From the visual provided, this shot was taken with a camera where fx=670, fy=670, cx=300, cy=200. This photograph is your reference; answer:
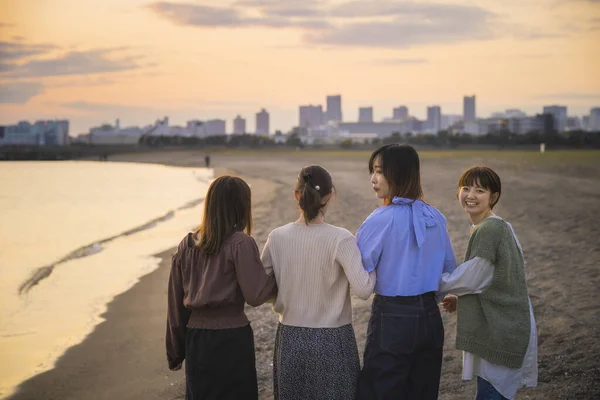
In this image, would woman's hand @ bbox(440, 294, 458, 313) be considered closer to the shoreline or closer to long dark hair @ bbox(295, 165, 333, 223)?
long dark hair @ bbox(295, 165, 333, 223)

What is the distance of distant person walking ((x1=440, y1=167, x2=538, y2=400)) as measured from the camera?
3.39 meters

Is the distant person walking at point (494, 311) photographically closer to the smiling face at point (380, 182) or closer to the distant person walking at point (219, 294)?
the smiling face at point (380, 182)

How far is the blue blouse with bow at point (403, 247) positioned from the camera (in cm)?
333

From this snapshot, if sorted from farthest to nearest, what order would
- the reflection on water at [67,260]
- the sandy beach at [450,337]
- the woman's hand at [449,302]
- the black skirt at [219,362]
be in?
the reflection on water at [67,260] < the sandy beach at [450,337] < the woman's hand at [449,302] < the black skirt at [219,362]

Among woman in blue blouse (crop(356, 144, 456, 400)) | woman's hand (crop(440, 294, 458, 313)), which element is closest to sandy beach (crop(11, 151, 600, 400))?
woman's hand (crop(440, 294, 458, 313))

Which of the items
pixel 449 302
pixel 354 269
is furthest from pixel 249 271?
pixel 449 302

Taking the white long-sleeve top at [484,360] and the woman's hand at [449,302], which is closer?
the white long-sleeve top at [484,360]

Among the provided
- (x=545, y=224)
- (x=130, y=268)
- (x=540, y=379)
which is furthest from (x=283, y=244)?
(x=545, y=224)

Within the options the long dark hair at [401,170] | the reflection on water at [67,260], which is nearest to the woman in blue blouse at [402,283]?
the long dark hair at [401,170]

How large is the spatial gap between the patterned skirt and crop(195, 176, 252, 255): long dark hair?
0.61 meters

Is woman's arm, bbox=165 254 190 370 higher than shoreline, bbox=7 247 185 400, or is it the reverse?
woman's arm, bbox=165 254 190 370

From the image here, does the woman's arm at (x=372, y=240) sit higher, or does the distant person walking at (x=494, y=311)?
the woman's arm at (x=372, y=240)

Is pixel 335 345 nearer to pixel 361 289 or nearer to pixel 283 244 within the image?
pixel 361 289

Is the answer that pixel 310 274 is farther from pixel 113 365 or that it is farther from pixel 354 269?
pixel 113 365
